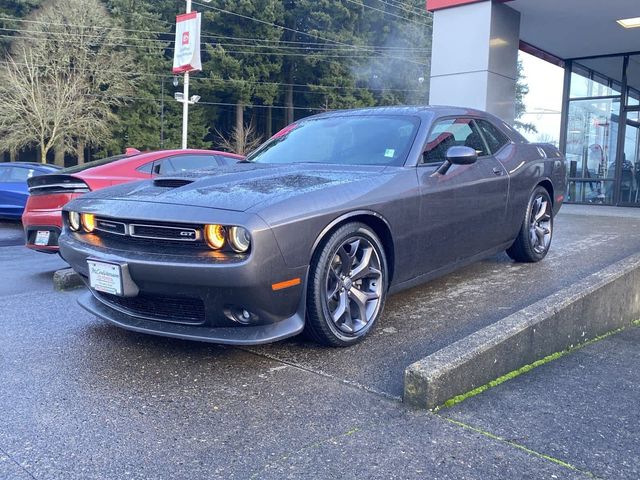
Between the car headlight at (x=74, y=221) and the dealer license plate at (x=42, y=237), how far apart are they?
2.28m

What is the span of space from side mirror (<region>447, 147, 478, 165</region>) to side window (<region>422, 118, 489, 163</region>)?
0.63 feet

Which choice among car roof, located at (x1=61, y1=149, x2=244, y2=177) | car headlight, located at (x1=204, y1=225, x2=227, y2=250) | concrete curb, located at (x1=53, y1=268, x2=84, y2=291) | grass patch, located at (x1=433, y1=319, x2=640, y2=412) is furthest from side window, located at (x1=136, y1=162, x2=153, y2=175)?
grass patch, located at (x1=433, y1=319, x2=640, y2=412)

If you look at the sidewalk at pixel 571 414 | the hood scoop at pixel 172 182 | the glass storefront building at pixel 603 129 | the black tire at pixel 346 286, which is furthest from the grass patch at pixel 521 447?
the glass storefront building at pixel 603 129

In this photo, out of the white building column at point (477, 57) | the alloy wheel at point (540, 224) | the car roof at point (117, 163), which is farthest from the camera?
the white building column at point (477, 57)

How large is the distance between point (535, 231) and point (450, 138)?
1.55 m

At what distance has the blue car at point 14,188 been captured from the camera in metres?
11.3

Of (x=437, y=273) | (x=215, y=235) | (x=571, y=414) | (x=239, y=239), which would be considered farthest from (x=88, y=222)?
(x=571, y=414)

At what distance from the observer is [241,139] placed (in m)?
41.7

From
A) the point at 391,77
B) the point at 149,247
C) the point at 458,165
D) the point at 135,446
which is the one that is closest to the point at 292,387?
A: the point at 135,446

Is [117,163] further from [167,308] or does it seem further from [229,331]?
[229,331]

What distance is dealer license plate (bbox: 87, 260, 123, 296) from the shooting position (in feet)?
10.3

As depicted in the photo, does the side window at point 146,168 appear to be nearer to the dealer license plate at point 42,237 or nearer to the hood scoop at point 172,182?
the dealer license plate at point 42,237

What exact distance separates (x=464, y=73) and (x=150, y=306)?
882cm

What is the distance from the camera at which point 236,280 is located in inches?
116
